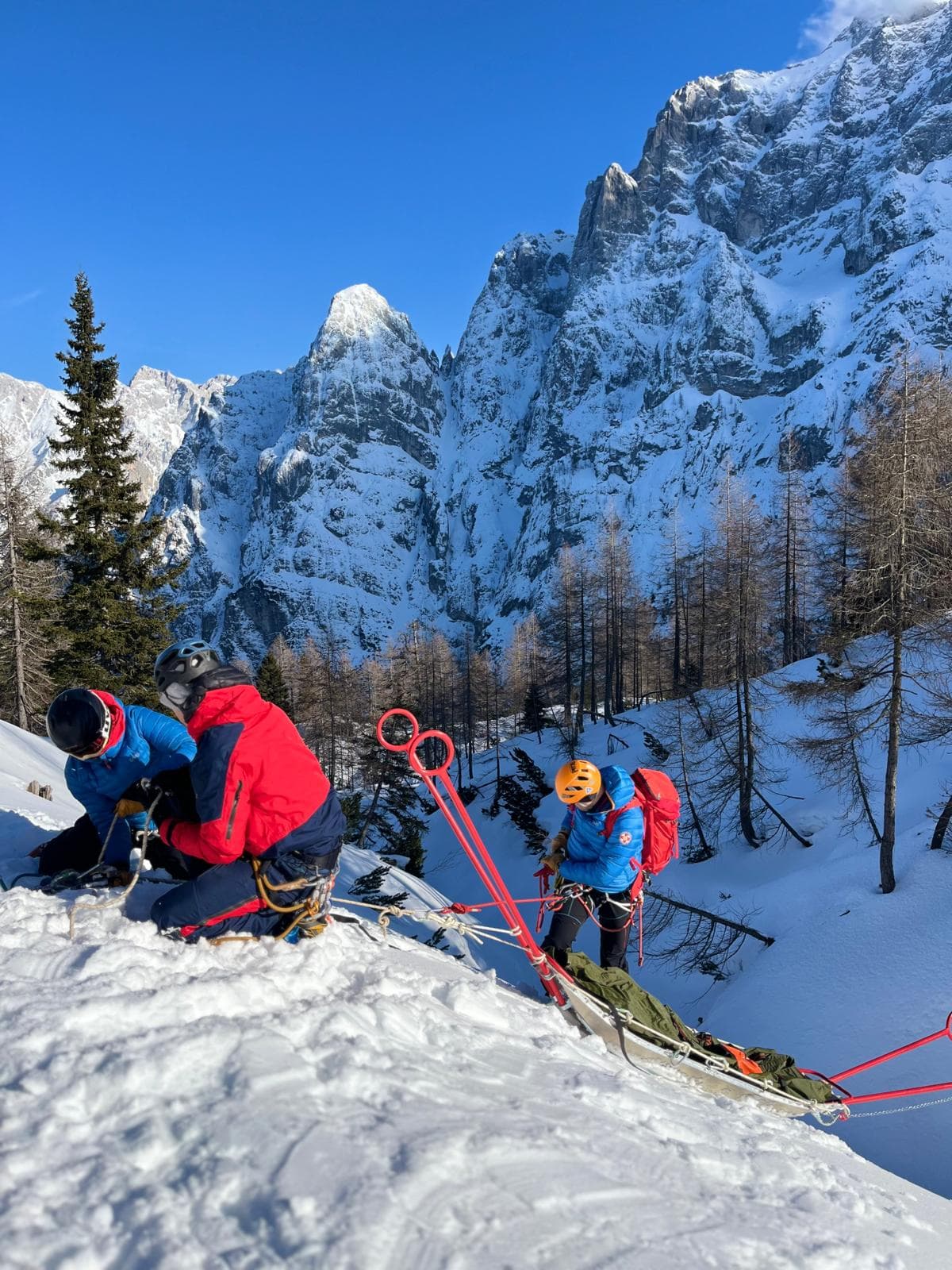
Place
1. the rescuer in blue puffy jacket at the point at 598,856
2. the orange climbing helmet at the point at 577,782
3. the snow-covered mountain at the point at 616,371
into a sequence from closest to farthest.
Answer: the orange climbing helmet at the point at 577,782, the rescuer in blue puffy jacket at the point at 598,856, the snow-covered mountain at the point at 616,371

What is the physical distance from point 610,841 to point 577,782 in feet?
2.43

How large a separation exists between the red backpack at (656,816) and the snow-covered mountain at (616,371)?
104499mm

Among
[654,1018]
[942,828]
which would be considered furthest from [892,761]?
[654,1018]

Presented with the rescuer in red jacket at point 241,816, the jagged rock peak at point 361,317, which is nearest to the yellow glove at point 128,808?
the rescuer in red jacket at point 241,816

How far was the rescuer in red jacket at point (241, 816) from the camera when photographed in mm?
4008

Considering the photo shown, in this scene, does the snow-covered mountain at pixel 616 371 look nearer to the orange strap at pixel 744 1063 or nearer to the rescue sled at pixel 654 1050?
the orange strap at pixel 744 1063

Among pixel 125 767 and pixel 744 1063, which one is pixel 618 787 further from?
pixel 125 767

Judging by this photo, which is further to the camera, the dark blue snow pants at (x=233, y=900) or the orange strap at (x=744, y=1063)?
the orange strap at (x=744, y=1063)

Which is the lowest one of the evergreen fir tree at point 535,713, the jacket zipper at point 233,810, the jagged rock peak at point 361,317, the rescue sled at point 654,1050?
the evergreen fir tree at point 535,713

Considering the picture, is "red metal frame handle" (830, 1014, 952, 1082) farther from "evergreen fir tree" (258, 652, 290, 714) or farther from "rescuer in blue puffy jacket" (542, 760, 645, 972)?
"evergreen fir tree" (258, 652, 290, 714)

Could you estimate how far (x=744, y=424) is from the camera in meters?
120

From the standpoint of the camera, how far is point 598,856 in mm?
6195

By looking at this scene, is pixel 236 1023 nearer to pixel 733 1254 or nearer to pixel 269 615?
pixel 733 1254

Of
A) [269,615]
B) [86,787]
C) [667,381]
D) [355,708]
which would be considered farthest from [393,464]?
[86,787]
